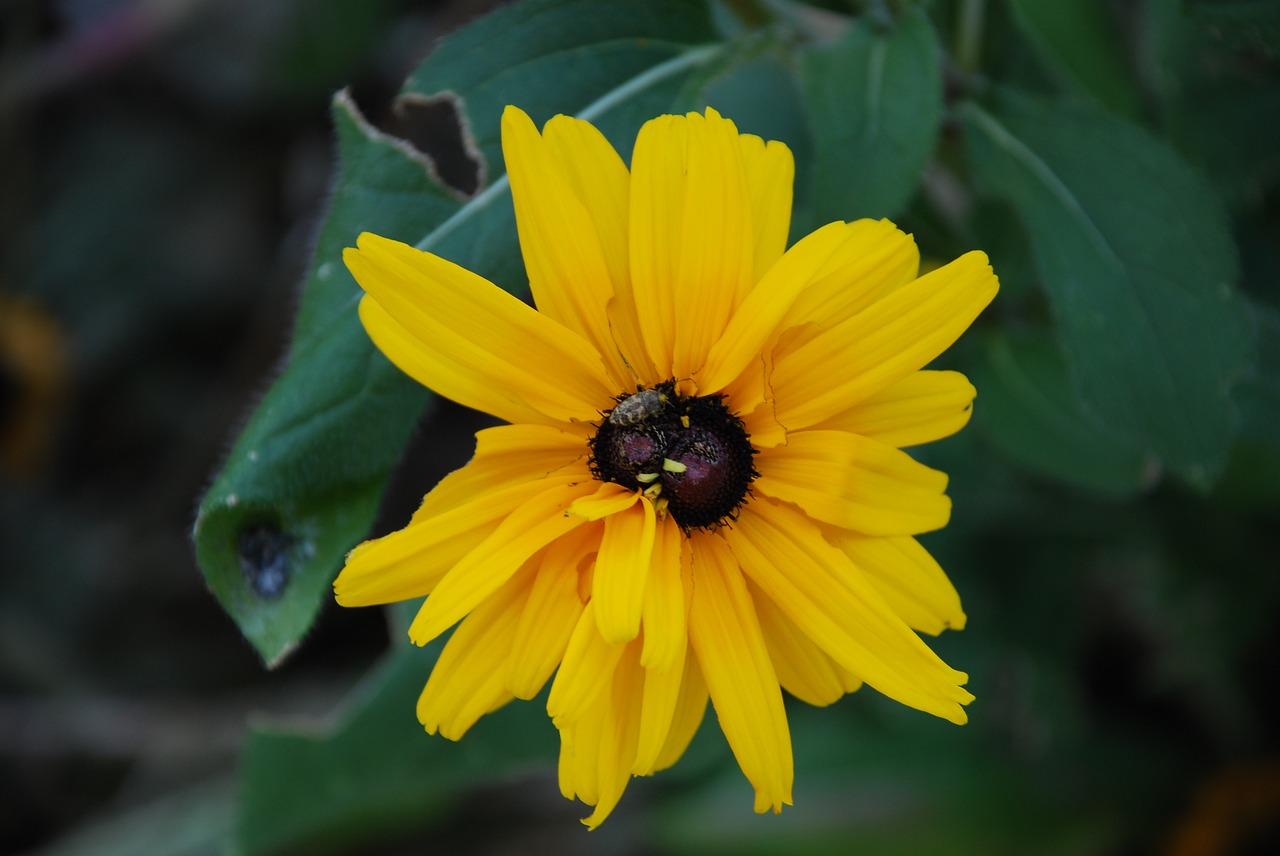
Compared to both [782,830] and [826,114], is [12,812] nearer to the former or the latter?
[782,830]

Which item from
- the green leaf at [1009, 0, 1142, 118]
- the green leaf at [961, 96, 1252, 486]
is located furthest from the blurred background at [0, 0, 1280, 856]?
the green leaf at [961, 96, 1252, 486]

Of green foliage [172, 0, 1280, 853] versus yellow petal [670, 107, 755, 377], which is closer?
yellow petal [670, 107, 755, 377]

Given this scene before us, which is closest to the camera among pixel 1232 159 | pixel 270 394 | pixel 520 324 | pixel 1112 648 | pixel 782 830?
Answer: pixel 520 324

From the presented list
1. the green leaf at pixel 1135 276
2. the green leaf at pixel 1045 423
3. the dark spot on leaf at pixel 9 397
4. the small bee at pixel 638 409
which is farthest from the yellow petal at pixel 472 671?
the dark spot on leaf at pixel 9 397

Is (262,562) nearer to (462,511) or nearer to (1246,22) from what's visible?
(462,511)

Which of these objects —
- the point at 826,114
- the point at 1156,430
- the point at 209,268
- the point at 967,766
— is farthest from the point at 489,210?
the point at 209,268

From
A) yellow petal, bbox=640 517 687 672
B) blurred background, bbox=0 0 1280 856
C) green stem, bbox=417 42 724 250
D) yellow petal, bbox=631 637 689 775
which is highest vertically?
green stem, bbox=417 42 724 250

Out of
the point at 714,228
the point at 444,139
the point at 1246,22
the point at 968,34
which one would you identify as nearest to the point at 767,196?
the point at 714,228

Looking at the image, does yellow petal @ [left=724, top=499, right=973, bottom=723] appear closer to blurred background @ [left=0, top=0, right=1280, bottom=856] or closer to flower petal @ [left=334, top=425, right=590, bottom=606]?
flower petal @ [left=334, top=425, right=590, bottom=606]
